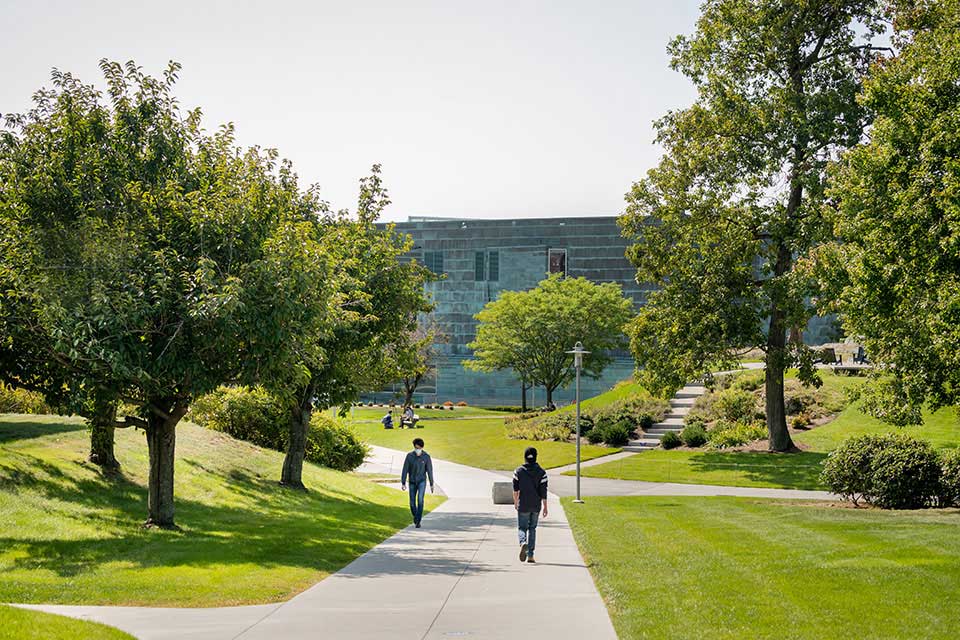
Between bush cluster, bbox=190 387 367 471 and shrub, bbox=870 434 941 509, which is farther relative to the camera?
bush cluster, bbox=190 387 367 471

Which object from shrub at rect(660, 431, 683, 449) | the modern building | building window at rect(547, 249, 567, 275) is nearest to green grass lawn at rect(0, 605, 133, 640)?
shrub at rect(660, 431, 683, 449)

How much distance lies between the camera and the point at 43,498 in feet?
59.6

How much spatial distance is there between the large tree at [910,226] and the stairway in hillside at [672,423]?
64.8 feet

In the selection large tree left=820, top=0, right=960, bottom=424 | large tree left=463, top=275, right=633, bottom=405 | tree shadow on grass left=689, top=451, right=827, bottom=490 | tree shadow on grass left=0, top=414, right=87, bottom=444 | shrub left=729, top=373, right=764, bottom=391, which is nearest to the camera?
large tree left=820, top=0, right=960, bottom=424

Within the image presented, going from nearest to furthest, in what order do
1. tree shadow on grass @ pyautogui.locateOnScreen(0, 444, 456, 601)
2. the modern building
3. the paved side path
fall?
the paved side path < tree shadow on grass @ pyautogui.locateOnScreen(0, 444, 456, 601) < the modern building

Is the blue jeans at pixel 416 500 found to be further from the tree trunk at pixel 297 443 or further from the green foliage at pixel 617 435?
the green foliage at pixel 617 435

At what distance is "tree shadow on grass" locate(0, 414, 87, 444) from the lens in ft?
75.2

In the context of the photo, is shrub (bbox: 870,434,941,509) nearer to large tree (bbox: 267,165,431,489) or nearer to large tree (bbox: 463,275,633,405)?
large tree (bbox: 267,165,431,489)

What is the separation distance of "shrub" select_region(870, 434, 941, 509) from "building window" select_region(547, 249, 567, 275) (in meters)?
77.8

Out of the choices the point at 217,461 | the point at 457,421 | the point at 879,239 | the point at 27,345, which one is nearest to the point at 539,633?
the point at 27,345

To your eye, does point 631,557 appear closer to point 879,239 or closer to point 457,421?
point 879,239

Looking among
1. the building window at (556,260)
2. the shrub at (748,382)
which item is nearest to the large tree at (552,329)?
the shrub at (748,382)

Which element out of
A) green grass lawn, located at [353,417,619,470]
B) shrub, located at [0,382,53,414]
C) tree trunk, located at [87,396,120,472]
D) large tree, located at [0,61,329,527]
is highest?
large tree, located at [0,61,329,527]

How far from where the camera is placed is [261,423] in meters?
33.6
